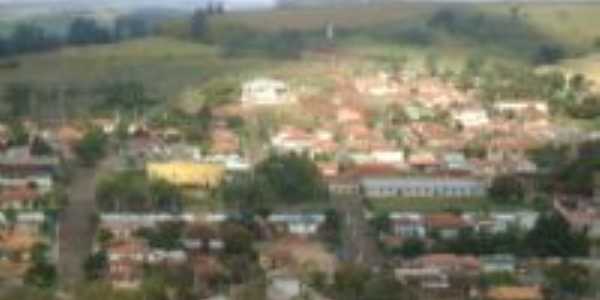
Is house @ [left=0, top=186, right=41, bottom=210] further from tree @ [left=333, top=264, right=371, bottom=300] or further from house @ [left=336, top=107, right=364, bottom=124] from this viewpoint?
house @ [left=336, top=107, right=364, bottom=124]

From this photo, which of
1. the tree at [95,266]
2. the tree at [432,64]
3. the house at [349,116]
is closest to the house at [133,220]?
the tree at [95,266]

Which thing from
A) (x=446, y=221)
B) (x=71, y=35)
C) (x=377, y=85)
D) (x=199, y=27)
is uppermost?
(x=446, y=221)

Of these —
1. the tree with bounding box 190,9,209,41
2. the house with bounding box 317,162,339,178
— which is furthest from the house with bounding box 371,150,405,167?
the tree with bounding box 190,9,209,41

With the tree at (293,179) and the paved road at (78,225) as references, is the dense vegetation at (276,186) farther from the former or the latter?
the paved road at (78,225)

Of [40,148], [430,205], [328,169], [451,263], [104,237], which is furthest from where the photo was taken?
[40,148]

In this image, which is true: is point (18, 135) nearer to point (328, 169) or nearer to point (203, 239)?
point (328, 169)

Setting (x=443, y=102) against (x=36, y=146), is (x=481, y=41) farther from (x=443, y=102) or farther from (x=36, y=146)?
(x=36, y=146)

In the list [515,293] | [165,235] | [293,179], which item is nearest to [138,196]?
[293,179]
